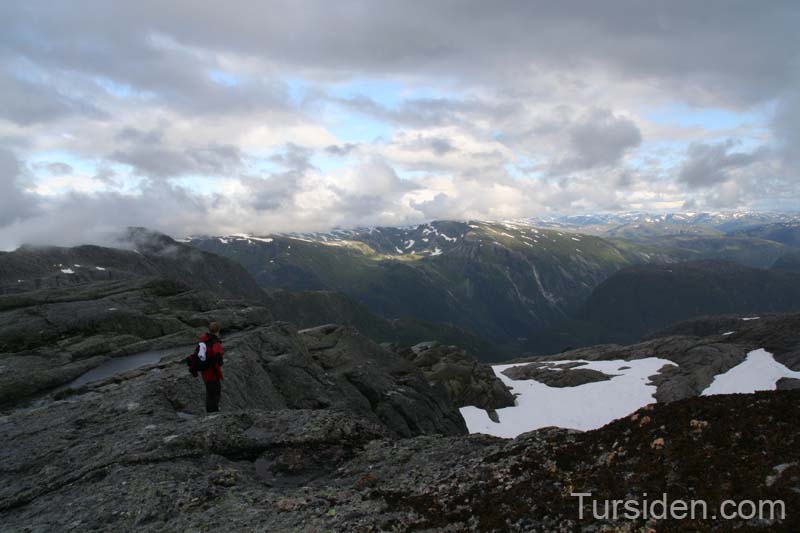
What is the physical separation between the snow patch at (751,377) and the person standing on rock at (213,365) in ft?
279

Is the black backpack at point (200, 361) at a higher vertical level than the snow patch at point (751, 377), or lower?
higher

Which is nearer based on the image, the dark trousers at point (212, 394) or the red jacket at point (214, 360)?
the red jacket at point (214, 360)

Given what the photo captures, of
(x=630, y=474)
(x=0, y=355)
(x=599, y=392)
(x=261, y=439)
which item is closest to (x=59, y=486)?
(x=261, y=439)

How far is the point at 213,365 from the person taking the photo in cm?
2133

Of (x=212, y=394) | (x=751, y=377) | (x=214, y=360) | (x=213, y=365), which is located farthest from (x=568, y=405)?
(x=214, y=360)

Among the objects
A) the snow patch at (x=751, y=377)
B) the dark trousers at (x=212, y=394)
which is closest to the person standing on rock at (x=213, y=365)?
the dark trousers at (x=212, y=394)

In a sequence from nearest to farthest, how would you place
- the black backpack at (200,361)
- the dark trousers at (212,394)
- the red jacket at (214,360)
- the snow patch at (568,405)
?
the black backpack at (200,361) < the red jacket at (214,360) < the dark trousers at (212,394) < the snow patch at (568,405)

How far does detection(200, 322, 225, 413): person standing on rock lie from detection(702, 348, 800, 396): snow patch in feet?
279

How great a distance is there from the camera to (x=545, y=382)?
3693 inches

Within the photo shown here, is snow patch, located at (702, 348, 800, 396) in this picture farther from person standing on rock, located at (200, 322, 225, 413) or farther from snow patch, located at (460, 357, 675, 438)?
person standing on rock, located at (200, 322, 225, 413)

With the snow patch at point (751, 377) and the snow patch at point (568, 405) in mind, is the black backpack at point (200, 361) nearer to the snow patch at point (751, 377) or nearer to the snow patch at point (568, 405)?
the snow patch at point (568, 405)

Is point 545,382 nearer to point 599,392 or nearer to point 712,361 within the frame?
point 599,392

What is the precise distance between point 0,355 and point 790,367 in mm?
124895

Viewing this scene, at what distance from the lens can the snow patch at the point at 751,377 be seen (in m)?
80.4
